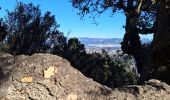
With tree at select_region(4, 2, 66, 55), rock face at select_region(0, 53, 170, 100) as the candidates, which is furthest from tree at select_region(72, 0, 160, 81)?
rock face at select_region(0, 53, 170, 100)

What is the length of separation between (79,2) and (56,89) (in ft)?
58.3

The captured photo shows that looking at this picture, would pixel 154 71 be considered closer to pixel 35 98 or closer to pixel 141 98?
pixel 141 98

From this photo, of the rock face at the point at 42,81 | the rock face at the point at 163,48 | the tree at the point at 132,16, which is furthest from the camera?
the tree at the point at 132,16

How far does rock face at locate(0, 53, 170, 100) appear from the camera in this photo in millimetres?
5328

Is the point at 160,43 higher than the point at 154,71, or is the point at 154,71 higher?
the point at 160,43

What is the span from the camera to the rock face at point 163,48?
1001 cm

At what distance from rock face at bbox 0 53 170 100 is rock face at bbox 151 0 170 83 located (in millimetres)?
4465

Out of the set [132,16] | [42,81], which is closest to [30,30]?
[132,16]

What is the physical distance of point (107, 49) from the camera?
28562mm

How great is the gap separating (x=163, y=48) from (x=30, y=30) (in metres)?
15.6

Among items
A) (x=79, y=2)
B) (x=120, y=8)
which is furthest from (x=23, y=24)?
(x=120, y=8)

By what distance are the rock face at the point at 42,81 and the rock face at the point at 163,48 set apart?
4.47 m

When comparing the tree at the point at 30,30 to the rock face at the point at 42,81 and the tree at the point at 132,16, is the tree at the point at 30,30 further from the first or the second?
the rock face at the point at 42,81

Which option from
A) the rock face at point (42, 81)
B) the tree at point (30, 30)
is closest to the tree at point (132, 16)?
the tree at point (30, 30)
